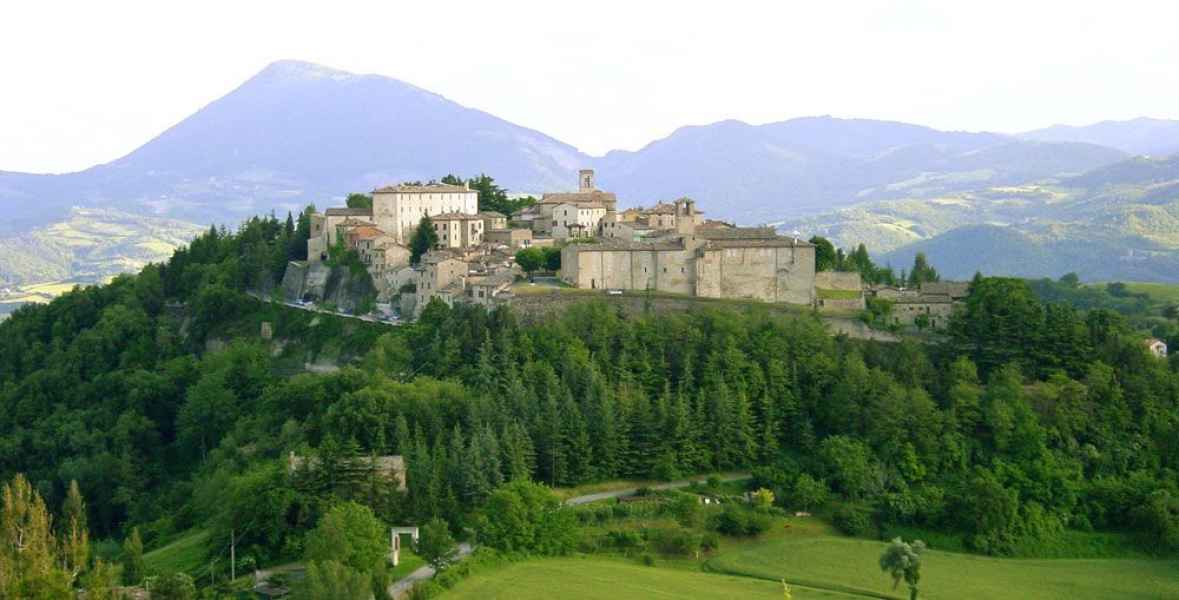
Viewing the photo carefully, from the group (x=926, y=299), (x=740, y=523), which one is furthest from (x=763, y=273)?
(x=740, y=523)

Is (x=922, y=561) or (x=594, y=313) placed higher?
(x=594, y=313)

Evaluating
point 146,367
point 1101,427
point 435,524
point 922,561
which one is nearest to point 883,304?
point 1101,427

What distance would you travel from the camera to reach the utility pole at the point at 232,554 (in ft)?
123

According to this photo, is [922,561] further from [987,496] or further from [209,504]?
[209,504]

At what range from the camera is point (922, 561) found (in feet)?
134

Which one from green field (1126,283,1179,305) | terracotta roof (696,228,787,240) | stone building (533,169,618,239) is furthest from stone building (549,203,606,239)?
green field (1126,283,1179,305)

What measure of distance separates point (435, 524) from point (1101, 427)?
26.4m

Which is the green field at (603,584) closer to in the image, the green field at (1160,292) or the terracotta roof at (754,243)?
the terracotta roof at (754,243)

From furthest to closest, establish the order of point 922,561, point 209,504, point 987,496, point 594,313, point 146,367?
point 146,367, point 594,313, point 209,504, point 987,496, point 922,561

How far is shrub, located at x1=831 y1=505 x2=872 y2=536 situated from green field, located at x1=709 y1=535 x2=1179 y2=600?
2.99ft

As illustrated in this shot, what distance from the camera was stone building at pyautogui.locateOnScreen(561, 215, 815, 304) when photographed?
56312mm

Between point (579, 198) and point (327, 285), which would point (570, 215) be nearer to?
point (579, 198)

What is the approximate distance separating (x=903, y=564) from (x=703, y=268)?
21.2 m

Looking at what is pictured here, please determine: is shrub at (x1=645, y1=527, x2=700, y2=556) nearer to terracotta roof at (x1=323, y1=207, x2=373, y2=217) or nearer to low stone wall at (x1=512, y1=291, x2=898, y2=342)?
low stone wall at (x1=512, y1=291, x2=898, y2=342)
